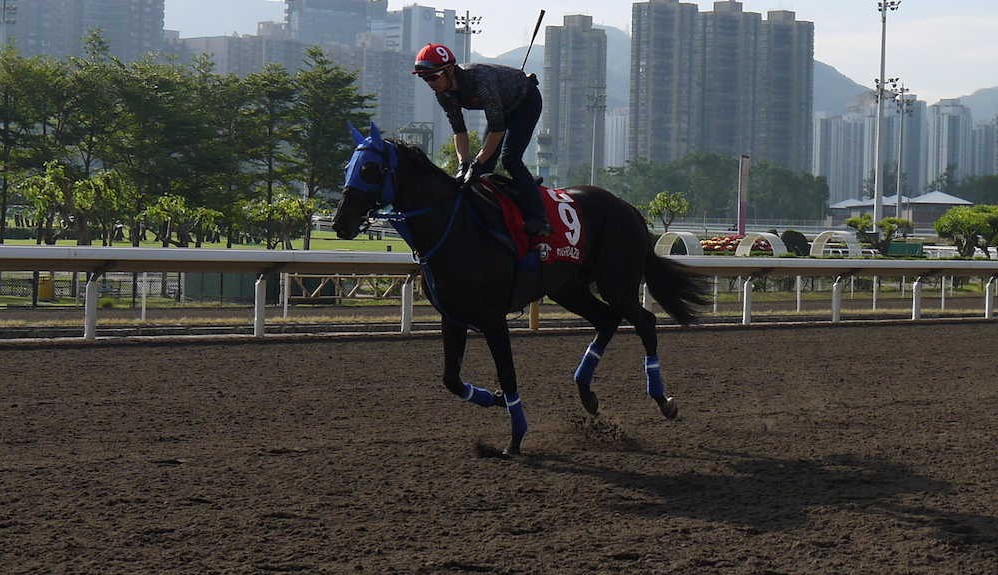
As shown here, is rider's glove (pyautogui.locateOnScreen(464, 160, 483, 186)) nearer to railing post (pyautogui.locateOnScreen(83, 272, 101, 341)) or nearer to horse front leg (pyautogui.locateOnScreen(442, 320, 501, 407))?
horse front leg (pyautogui.locateOnScreen(442, 320, 501, 407))

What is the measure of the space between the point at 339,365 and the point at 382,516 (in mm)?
4986

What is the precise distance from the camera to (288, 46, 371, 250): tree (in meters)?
40.5

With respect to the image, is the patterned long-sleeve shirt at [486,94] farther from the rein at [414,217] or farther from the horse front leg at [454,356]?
the horse front leg at [454,356]

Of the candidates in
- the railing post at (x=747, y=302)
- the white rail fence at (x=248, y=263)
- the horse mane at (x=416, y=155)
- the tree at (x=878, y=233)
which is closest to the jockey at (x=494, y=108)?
the horse mane at (x=416, y=155)

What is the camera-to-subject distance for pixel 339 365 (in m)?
9.34

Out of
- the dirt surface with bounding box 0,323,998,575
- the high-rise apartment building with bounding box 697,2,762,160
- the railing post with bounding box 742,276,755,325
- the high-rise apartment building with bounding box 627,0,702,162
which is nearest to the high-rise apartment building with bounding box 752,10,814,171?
the high-rise apartment building with bounding box 697,2,762,160

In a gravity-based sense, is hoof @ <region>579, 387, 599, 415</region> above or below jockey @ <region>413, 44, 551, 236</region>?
below

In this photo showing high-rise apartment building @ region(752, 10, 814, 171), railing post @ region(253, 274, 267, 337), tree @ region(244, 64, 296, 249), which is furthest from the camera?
high-rise apartment building @ region(752, 10, 814, 171)

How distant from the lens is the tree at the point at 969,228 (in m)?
38.3

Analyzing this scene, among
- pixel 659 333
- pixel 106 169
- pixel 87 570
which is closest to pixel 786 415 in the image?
pixel 87 570

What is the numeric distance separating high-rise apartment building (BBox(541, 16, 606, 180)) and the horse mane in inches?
6865

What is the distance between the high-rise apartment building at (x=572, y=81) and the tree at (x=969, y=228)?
140086 mm

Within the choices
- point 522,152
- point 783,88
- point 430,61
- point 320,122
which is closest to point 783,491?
point 522,152

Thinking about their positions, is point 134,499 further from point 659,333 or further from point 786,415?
point 659,333
